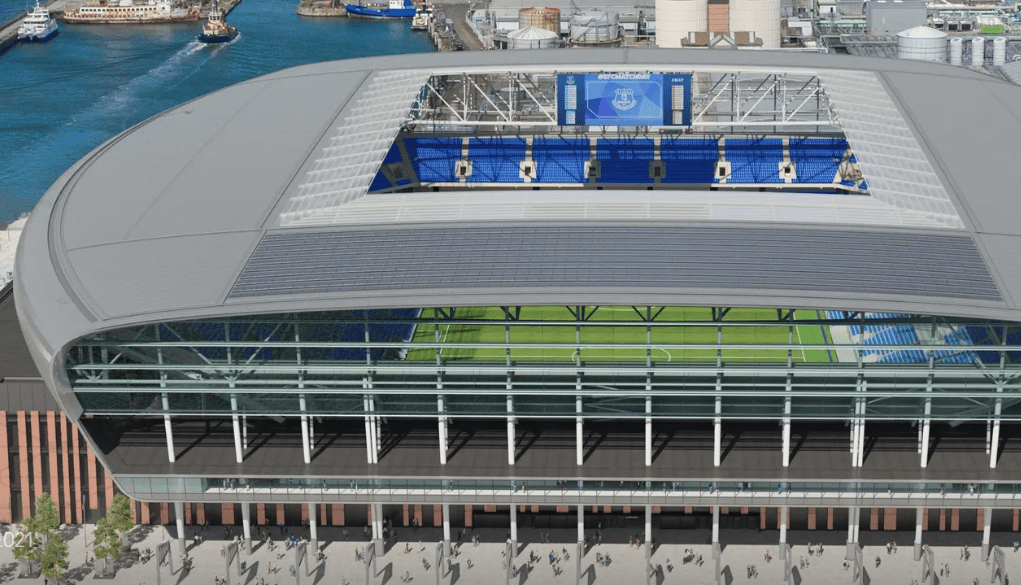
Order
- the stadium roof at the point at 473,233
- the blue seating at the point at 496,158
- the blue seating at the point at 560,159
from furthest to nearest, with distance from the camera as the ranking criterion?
the blue seating at the point at 560,159, the blue seating at the point at 496,158, the stadium roof at the point at 473,233

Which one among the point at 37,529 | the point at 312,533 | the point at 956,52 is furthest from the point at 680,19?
the point at 37,529

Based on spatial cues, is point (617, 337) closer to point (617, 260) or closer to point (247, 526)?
point (617, 260)

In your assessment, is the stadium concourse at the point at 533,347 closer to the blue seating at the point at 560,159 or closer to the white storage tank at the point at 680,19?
the blue seating at the point at 560,159

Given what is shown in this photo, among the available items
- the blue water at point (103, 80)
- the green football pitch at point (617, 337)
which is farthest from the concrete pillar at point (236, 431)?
the blue water at point (103, 80)

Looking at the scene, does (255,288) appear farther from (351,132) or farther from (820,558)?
(820,558)

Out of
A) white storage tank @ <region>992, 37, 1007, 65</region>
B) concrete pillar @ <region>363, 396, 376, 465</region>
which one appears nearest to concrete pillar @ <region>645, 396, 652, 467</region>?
concrete pillar @ <region>363, 396, 376, 465</region>

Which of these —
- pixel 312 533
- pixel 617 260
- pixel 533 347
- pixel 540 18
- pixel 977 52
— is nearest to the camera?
pixel 617 260
